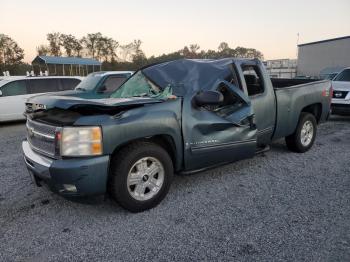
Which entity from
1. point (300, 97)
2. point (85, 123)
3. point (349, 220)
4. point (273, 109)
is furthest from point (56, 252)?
point (300, 97)

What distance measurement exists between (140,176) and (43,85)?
905cm

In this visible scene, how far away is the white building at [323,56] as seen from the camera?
43406mm

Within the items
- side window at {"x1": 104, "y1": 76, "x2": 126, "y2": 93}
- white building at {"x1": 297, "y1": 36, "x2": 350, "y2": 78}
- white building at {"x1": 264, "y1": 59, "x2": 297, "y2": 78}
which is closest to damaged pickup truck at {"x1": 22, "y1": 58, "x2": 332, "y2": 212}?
side window at {"x1": 104, "y1": 76, "x2": 126, "y2": 93}

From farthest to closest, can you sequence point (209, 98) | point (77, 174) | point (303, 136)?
point (303, 136) → point (209, 98) → point (77, 174)

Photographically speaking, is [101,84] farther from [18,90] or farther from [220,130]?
[220,130]

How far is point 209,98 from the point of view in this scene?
12.1 feet

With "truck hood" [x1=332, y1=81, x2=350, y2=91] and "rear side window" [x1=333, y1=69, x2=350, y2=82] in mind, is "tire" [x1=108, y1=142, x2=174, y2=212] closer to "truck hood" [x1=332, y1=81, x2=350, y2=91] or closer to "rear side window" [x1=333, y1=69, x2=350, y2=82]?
"truck hood" [x1=332, y1=81, x2=350, y2=91]

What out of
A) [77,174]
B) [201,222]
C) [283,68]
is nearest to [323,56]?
[283,68]

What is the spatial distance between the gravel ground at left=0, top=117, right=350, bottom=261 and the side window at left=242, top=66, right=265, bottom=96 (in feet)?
4.22

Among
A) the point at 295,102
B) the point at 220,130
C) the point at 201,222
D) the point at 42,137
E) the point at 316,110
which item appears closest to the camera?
the point at 201,222

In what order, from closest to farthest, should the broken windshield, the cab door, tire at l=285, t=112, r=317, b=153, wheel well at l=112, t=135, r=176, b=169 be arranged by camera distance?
wheel well at l=112, t=135, r=176, b=169
the broken windshield
tire at l=285, t=112, r=317, b=153
the cab door

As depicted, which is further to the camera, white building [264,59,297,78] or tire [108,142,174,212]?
white building [264,59,297,78]

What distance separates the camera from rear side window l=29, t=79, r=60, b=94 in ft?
35.4

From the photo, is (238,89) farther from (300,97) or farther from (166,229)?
(166,229)
